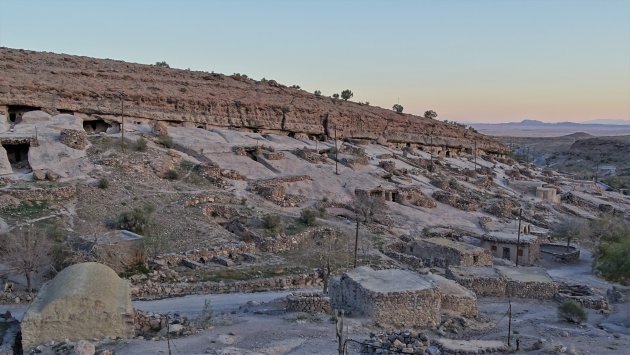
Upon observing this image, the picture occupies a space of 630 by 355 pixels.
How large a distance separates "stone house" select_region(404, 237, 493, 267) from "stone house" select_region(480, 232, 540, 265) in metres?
2.12

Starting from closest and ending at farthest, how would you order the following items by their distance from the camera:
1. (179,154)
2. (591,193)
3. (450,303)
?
(450,303) → (179,154) → (591,193)

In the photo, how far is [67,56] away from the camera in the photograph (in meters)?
46.4

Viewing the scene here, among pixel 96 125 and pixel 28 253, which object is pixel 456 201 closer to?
pixel 96 125

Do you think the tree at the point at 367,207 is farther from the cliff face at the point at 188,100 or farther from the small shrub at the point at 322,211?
the cliff face at the point at 188,100

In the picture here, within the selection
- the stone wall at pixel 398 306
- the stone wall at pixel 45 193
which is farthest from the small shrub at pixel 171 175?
the stone wall at pixel 398 306

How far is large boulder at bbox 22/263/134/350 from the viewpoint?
1219 centimetres

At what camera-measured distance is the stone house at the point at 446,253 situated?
73.5ft

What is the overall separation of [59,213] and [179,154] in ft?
35.0

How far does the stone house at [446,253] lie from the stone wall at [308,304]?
28.1 feet

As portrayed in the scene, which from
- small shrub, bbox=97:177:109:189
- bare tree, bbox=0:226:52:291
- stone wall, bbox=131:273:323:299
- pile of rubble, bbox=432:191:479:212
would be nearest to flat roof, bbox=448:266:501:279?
stone wall, bbox=131:273:323:299

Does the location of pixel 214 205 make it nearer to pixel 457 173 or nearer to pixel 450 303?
pixel 450 303

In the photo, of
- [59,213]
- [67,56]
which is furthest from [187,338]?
[67,56]

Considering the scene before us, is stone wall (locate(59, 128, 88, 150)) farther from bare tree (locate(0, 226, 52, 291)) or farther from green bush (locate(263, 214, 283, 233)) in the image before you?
bare tree (locate(0, 226, 52, 291))

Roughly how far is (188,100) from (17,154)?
49.1ft
